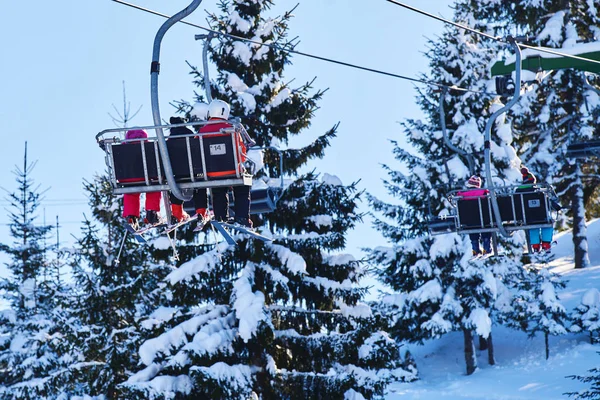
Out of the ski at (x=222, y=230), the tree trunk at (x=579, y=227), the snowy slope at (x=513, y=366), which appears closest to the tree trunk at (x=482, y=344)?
the snowy slope at (x=513, y=366)

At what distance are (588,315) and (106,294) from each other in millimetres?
15194

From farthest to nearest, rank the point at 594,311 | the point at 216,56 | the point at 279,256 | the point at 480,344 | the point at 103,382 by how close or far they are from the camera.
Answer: the point at 480,344
the point at 594,311
the point at 103,382
the point at 216,56
the point at 279,256

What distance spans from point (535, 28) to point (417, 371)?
15.4m

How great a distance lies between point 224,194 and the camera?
10.3 m

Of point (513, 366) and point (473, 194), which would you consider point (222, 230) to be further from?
point (513, 366)

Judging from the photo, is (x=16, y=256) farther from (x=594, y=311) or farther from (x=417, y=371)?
(x=594, y=311)

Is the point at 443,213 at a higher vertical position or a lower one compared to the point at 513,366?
higher

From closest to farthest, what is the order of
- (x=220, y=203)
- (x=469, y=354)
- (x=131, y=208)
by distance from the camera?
(x=220, y=203)
(x=131, y=208)
(x=469, y=354)

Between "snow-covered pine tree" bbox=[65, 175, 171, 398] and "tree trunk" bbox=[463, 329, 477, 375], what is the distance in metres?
10.7

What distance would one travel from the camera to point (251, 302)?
18406 millimetres

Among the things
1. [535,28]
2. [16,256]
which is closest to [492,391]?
[535,28]

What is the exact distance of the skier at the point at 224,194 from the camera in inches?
374

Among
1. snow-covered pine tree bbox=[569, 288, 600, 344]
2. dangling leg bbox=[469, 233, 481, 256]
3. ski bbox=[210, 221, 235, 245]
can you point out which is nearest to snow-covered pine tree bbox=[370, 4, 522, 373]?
snow-covered pine tree bbox=[569, 288, 600, 344]

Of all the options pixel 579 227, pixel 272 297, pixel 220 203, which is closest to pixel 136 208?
pixel 220 203
